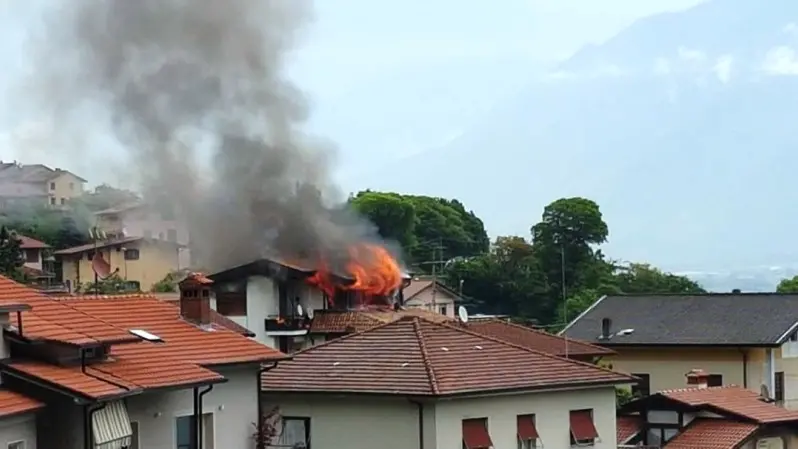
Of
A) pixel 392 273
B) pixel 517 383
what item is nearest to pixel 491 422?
pixel 517 383

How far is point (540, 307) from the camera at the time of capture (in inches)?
3794

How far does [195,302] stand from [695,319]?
29852 mm

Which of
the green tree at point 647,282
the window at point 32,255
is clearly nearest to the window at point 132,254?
the window at point 32,255

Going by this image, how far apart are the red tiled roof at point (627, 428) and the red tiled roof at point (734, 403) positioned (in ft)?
3.80

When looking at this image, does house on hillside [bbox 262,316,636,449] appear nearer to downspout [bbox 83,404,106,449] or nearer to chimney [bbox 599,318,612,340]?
downspout [bbox 83,404,106,449]

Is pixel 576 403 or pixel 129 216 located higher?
pixel 129 216

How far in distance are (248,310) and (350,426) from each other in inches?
1034

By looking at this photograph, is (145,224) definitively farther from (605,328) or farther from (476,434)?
(476,434)

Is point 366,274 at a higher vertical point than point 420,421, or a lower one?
higher

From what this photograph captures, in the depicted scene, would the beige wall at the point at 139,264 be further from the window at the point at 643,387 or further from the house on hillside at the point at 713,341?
the window at the point at 643,387

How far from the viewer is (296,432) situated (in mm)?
33531

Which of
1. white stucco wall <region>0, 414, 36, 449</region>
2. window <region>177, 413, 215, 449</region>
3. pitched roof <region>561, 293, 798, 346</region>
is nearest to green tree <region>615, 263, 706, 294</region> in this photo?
pitched roof <region>561, 293, 798, 346</region>

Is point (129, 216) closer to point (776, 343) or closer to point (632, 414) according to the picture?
point (776, 343)

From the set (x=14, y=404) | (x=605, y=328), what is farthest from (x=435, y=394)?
(x=605, y=328)
